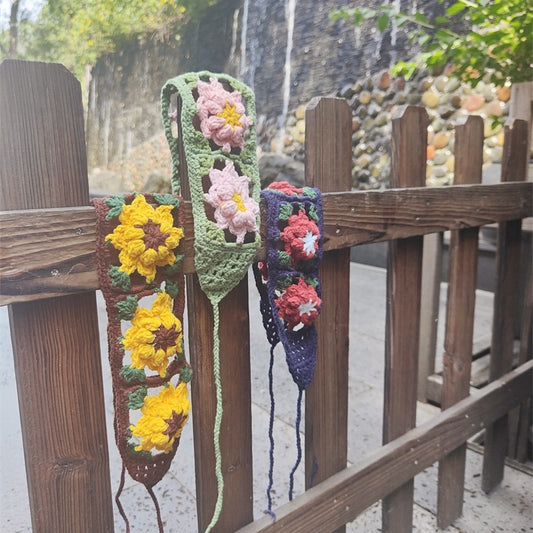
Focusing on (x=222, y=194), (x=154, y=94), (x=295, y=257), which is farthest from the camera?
(x=154, y=94)

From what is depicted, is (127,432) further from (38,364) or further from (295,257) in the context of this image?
(295,257)

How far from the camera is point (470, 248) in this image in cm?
162

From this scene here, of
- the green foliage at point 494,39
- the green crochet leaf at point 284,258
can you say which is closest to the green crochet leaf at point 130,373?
the green crochet leaf at point 284,258

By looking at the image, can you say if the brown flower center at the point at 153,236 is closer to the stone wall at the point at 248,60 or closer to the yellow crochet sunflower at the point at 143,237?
the yellow crochet sunflower at the point at 143,237

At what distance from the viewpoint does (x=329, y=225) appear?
1093 millimetres

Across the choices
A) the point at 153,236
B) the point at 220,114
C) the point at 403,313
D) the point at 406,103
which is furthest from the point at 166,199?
the point at 406,103

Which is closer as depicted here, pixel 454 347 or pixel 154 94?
pixel 454 347

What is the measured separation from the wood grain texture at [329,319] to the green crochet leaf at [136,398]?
486 millimetres

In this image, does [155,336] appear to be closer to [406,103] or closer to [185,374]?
[185,374]

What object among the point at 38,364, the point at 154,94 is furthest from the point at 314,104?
the point at 154,94

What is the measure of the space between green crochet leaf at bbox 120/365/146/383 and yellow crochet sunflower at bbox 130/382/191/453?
0.05 meters

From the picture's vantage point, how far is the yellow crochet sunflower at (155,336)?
78cm

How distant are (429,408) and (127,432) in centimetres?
197

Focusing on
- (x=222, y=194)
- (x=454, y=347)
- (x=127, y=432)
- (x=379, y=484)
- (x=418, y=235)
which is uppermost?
(x=222, y=194)
